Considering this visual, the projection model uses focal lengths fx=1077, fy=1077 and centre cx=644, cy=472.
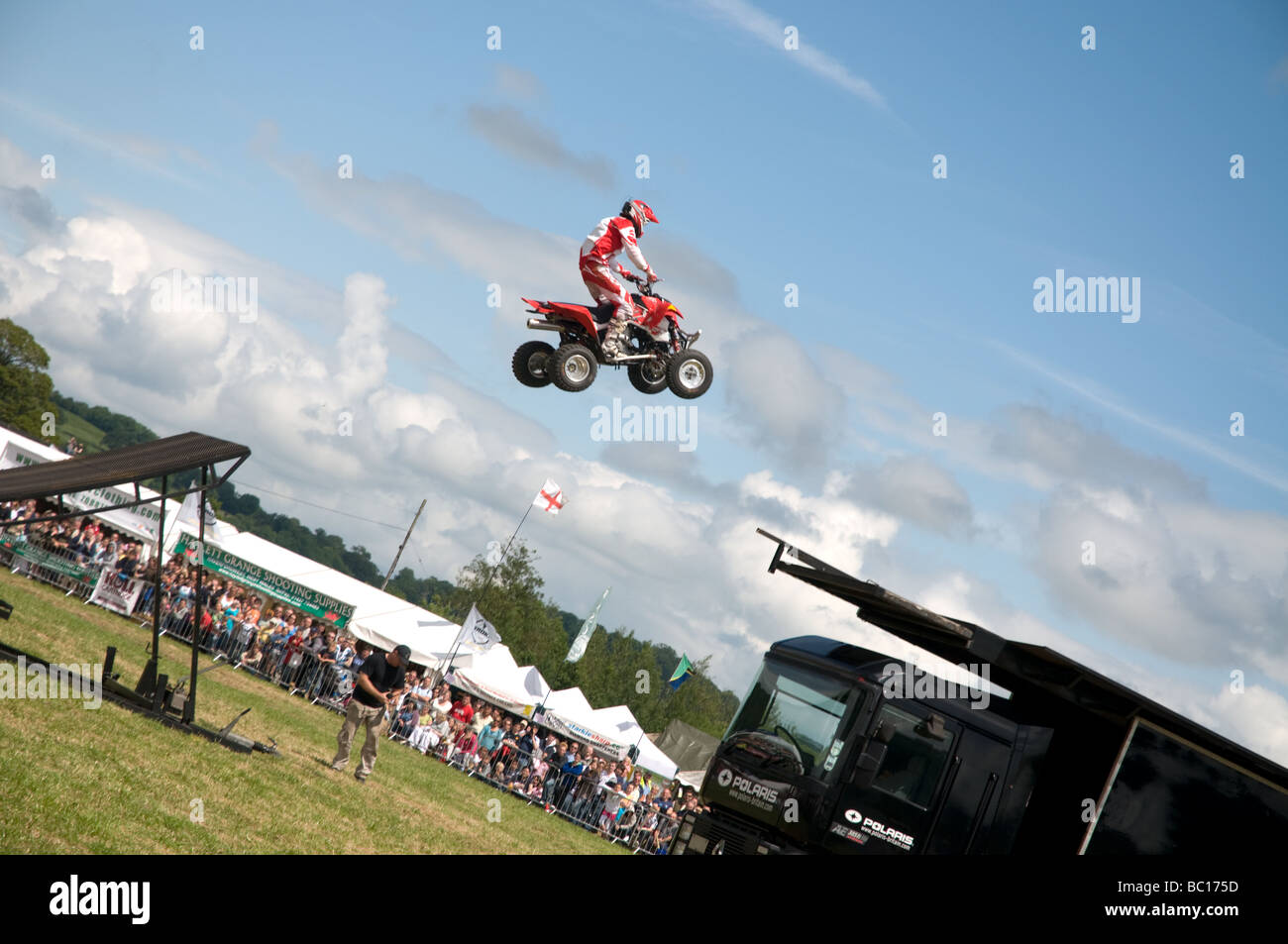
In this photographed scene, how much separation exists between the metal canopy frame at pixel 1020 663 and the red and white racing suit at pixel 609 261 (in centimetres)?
320

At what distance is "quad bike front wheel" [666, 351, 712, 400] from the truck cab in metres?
3.77

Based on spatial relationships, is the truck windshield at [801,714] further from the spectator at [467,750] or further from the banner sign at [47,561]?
the banner sign at [47,561]

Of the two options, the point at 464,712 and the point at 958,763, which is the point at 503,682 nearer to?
the point at 464,712

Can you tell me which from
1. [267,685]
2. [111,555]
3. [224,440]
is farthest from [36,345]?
[224,440]

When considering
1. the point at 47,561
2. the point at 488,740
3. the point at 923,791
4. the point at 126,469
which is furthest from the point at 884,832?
the point at 47,561

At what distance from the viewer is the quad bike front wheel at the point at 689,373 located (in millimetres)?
12828

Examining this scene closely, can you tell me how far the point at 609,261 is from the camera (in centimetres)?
1115

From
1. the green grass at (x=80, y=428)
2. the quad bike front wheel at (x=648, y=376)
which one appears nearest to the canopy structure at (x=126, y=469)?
the quad bike front wheel at (x=648, y=376)
